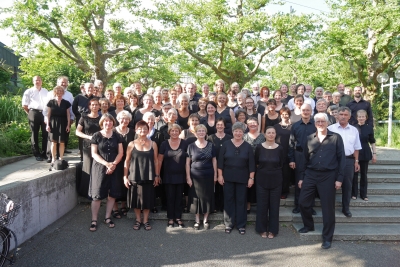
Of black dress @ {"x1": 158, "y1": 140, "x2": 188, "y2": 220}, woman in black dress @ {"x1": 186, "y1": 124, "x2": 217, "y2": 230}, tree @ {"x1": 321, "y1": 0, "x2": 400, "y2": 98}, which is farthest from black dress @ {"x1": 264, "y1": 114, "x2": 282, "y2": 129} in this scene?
tree @ {"x1": 321, "y1": 0, "x2": 400, "y2": 98}

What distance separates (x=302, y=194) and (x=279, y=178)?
1.44ft

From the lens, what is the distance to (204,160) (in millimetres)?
5602

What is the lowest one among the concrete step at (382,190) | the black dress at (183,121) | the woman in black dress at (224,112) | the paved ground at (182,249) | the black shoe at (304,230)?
the paved ground at (182,249)

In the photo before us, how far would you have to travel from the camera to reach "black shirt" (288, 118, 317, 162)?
5.93 metres

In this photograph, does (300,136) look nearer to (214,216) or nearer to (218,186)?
(218,186)

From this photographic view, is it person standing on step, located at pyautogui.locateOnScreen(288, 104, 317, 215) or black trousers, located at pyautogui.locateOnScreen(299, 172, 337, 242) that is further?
person standing on step, located at pyautogui.locateOnScreen(288, 104, 317, 215)

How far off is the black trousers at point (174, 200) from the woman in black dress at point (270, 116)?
7.55 ft

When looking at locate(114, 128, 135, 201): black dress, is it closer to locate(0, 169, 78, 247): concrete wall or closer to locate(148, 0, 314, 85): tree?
locate(0, 169, 78, 247): concrete wall

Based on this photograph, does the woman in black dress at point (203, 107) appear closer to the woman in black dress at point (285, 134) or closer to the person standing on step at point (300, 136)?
the woman in black dress at point (285, 134)

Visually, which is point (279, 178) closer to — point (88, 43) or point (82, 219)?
point (82, 219)

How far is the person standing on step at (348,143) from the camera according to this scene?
5.79m

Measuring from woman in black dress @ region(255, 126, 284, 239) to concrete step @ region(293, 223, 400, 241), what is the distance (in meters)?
0.58

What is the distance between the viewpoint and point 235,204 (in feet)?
18.9

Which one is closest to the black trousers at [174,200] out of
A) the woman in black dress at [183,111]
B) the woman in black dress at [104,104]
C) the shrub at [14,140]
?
the woman in black dress at [183,111]
